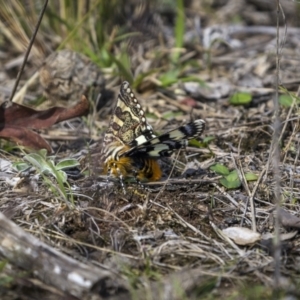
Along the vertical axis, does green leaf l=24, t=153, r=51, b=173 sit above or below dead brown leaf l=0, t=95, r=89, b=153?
above

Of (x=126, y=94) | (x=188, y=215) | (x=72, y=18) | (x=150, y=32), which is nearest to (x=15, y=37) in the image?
(x=72, y=18)

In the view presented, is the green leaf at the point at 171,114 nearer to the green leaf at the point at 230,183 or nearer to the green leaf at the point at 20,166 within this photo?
the green leaf at the point at 230,183

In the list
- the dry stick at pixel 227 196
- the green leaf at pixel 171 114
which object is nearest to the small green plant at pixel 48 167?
the dry stick at pixel 227 196

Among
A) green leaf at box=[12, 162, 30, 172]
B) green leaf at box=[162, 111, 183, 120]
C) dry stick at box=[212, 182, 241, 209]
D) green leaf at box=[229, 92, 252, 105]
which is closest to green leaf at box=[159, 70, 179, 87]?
green leaf at box=[162, 111, 183, 120]

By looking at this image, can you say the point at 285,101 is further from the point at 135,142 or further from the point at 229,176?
the point at 135,142

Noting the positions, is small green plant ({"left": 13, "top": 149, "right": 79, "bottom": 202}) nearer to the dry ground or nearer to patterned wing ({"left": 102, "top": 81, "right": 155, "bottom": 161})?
the dry ground

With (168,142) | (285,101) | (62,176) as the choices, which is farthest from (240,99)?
(62,176)

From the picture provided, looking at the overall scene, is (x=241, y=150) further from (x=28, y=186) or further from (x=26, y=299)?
(x=26, y=299)
